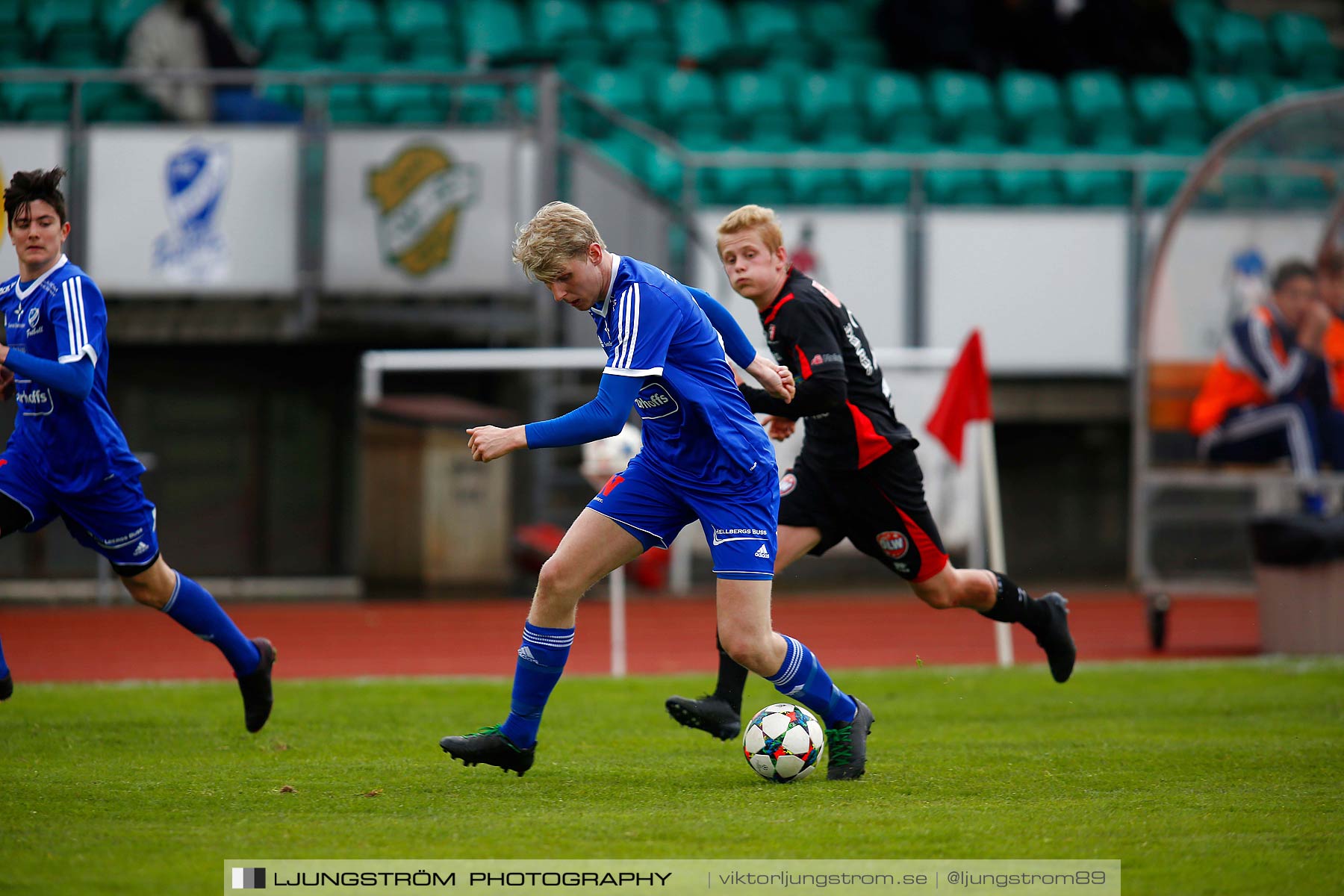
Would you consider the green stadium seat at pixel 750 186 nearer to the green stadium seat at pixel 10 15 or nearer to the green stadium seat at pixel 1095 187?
the green stadium seat at pixel 1095 187

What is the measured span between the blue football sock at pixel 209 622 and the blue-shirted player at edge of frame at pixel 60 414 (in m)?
0.13

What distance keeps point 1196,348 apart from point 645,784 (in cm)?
732

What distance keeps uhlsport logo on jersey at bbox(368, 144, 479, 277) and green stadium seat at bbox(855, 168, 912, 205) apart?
3.90 m

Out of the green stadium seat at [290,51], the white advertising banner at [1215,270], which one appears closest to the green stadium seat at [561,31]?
the green stadium seat at [290,51]

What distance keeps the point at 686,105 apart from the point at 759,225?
10.2 metres

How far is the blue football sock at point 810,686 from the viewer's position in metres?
5.13

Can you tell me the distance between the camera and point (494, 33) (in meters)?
16.0

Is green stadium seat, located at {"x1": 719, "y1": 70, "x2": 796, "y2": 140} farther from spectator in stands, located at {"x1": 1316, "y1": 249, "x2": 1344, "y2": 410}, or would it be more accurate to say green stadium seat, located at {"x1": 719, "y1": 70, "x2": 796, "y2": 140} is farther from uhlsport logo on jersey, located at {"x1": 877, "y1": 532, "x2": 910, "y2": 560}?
uhlsport logo on jersey, located at {"x1": 877, "y1": 532, "x2": 910, "y2": 560}

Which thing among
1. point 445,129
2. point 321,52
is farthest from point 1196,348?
point 321,52

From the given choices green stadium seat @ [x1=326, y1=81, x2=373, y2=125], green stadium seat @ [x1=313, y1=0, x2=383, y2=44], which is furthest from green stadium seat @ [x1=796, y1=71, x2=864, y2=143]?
green stadium seat @ [x1=326, y1=81, x2=373, y2=125]

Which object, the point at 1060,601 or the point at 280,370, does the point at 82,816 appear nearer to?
the point at 1060,601

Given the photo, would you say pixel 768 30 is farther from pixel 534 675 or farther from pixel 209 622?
pixel 534 675

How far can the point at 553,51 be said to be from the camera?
1616 cm

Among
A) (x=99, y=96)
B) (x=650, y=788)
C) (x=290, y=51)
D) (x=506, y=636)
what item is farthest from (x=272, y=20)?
(x=650, y=788)
